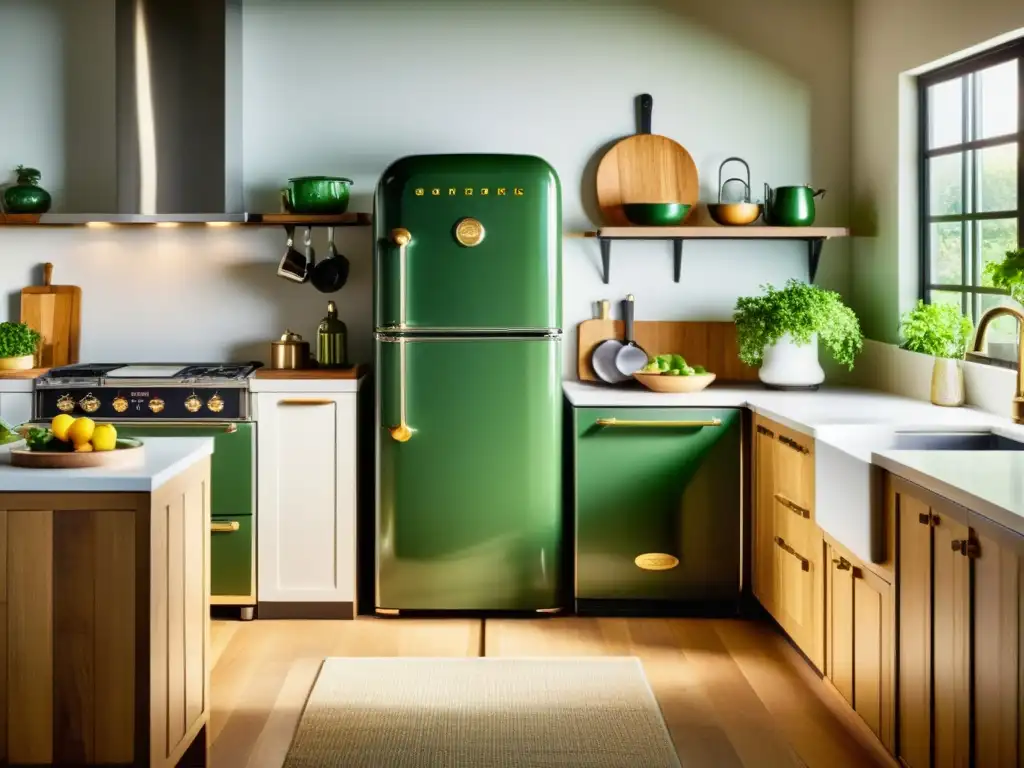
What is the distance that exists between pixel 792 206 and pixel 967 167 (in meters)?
0.73

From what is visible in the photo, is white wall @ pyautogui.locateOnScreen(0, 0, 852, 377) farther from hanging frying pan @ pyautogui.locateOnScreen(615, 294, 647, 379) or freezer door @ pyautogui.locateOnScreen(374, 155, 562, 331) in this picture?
freezer door @ pyautogui.locateOnScreen(374, 155, 562, 331)

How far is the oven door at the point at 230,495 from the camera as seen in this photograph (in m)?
4.28

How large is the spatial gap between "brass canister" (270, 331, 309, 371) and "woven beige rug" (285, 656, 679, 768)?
125cm

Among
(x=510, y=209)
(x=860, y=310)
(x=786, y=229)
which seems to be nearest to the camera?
(x=510, y=209)

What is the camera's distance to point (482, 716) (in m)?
3.28

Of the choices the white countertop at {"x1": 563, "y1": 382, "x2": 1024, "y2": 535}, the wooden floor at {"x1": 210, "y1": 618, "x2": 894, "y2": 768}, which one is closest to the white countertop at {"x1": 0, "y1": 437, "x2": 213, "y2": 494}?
the wooden floor at {"x1": 210, "y1": 618, "x2": 894, "y2": 768}

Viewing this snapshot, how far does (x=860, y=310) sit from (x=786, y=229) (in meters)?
0.58

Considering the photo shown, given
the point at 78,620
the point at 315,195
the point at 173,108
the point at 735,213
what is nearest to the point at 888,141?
the point at 735,213

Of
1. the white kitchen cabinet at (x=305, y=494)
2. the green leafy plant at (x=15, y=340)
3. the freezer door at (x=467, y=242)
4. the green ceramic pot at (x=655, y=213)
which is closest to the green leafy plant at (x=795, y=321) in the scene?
the green ceramic pot at (x=655, y=213)

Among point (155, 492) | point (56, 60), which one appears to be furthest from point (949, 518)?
point (56, 60)

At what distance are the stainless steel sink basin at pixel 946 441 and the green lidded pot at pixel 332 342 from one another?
2.18 m

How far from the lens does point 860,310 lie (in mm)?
4840

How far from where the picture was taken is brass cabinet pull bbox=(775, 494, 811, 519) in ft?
11.7

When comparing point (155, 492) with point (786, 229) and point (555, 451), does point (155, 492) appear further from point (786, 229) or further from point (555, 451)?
point (786, 229)
